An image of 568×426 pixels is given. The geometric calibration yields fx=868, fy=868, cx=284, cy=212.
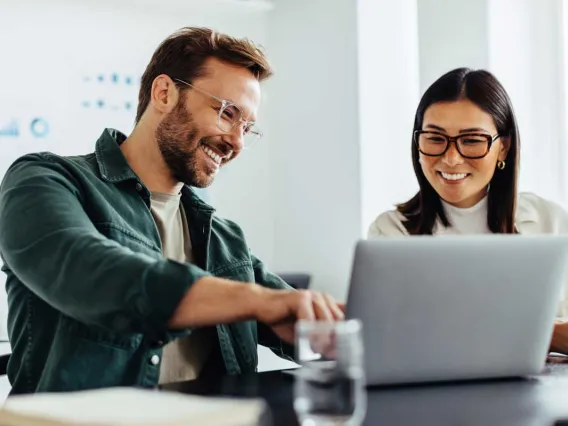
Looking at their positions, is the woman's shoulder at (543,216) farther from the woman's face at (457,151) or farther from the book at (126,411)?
the book at (126,411)

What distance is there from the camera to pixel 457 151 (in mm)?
2271

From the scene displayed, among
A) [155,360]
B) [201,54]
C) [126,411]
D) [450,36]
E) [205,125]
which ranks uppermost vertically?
[450,36]

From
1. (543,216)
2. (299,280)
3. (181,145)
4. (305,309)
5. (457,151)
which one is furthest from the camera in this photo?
(299,280)

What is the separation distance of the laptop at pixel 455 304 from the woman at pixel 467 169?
0.96 meters

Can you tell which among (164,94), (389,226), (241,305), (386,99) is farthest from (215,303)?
(386,99)

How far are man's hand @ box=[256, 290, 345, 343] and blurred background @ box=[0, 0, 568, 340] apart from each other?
88.9 inches

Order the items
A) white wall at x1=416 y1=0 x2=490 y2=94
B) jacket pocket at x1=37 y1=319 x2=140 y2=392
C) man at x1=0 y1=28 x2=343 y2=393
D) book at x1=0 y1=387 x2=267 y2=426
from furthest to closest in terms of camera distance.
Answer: white wall at x1=416 y1=0 x2=490 y2=94
jacket pocket at x1=37 y1=319 x2=140 y2=392
man at x1=0 y1=28 x2=343 y2=393
book at x1=0 y1=387 x2=267 y2=426

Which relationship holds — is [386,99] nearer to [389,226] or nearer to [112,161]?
[389,226]

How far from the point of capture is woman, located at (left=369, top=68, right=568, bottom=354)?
2283 mm

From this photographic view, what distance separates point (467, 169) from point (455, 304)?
41.7 inches

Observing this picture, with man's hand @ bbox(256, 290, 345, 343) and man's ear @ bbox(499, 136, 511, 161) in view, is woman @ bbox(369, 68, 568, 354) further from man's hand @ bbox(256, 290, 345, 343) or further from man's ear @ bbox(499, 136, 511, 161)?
man's hand @ bbox(256, 290, 345, 343)

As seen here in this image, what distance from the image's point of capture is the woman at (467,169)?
7.49 ft

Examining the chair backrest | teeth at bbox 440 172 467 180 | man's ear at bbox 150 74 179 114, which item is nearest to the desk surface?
man's ear at bbox 150 74 179 114

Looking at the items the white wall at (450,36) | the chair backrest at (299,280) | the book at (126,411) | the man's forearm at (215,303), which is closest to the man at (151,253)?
the man's forearm at (215,303)
